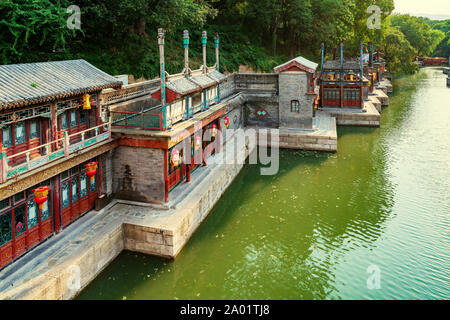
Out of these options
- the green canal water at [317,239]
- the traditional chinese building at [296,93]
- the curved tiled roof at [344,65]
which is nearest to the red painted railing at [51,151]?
the green canal water at [317,239]

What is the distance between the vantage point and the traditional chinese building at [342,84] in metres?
36.2

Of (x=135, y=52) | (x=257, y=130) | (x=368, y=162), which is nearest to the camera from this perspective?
(x=368, y=162)

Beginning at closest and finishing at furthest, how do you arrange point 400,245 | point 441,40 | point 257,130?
point 400,245, point 257,130, point 441,40

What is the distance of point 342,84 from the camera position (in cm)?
3672

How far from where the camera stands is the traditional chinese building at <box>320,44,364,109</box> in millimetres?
36188

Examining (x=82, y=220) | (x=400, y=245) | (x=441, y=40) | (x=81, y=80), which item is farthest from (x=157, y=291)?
(x=441, y=40)

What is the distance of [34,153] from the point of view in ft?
44.2

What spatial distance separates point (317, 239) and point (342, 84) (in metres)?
23.4

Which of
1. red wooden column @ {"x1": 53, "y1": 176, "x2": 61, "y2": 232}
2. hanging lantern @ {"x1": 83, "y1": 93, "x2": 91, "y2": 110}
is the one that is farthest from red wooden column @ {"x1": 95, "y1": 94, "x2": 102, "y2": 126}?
red wooden column @ {"x1": 53, "y1": 176, "x2": 61, "y2": 232}

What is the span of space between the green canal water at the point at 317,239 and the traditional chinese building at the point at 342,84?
1064 centimetres

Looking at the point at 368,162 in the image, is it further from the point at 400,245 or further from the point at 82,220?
the point at 82,220

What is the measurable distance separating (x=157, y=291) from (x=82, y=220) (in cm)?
420

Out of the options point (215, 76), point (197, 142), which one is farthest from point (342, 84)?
point (197, 142)

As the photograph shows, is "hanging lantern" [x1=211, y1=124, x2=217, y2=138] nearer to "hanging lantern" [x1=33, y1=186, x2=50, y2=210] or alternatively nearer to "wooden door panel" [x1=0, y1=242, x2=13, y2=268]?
"hanging lantern" [x1=33, y1=186, x2=50, y2=210]
